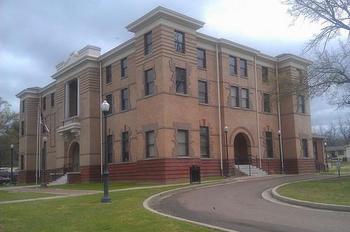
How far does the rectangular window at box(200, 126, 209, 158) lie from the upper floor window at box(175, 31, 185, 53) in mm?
6124

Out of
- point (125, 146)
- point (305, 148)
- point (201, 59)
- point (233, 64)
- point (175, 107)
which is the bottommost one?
point (305, 148)

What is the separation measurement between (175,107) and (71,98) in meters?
17.0

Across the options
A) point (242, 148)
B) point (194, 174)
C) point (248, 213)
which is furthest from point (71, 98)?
point (248, 213)

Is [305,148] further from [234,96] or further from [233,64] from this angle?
[233,64]

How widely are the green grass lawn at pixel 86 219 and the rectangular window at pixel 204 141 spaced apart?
17980mm

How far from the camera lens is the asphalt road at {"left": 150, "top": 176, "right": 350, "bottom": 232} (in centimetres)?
1213

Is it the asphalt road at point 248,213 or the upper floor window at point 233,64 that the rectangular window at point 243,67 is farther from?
the asphalt road at point 248,213

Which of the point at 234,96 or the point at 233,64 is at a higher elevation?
the point at 233,64

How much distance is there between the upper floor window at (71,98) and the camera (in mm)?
46094

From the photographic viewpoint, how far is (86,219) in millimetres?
→ 13906

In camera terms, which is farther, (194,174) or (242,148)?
(242,148)

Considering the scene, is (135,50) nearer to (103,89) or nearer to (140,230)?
(103,89)

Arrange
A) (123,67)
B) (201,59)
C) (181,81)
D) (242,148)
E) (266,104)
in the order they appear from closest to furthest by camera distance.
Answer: (181,81) < (201,59) < (123,67) < (242,148) < (266,104)

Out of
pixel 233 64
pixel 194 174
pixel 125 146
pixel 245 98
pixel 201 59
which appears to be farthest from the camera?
pixel 245 98
